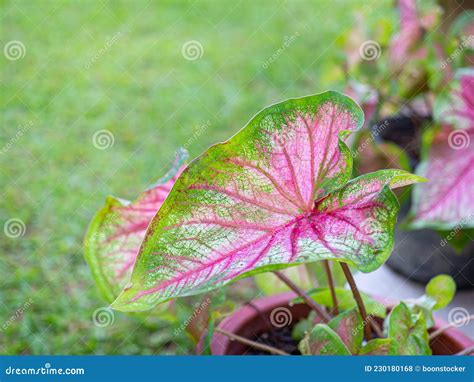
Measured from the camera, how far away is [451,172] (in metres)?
0.92

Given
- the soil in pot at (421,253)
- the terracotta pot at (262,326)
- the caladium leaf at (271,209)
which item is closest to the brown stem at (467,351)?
the terracotta pot at (262,326)

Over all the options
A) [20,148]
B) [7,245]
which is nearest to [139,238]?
[7,245]

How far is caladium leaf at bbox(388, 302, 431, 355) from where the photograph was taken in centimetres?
65

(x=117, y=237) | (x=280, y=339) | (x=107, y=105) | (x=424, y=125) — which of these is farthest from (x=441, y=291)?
(x=107, y=105)

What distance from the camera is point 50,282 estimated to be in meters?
1.44

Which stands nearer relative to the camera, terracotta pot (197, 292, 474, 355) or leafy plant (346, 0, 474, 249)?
terracotta pot (197, 292, 474, 355)

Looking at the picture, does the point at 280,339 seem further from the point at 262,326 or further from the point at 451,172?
the point at 451,172

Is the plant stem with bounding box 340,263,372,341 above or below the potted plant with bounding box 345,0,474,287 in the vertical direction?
below

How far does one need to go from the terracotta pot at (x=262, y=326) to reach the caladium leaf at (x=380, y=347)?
179 mm

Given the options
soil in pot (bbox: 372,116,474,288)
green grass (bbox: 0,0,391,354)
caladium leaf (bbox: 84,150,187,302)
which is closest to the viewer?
caladium leaf (bbox: 84,150,187,302)

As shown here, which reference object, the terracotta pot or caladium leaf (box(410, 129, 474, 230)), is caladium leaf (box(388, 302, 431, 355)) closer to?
the terracotta pot

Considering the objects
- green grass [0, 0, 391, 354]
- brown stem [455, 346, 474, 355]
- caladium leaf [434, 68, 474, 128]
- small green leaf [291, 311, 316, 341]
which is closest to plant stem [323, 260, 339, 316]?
small green leaf [291, 311, 316, 341]

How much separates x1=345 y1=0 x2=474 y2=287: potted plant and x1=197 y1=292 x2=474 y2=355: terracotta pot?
0.17 metres

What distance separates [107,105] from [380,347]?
56.2 inches
